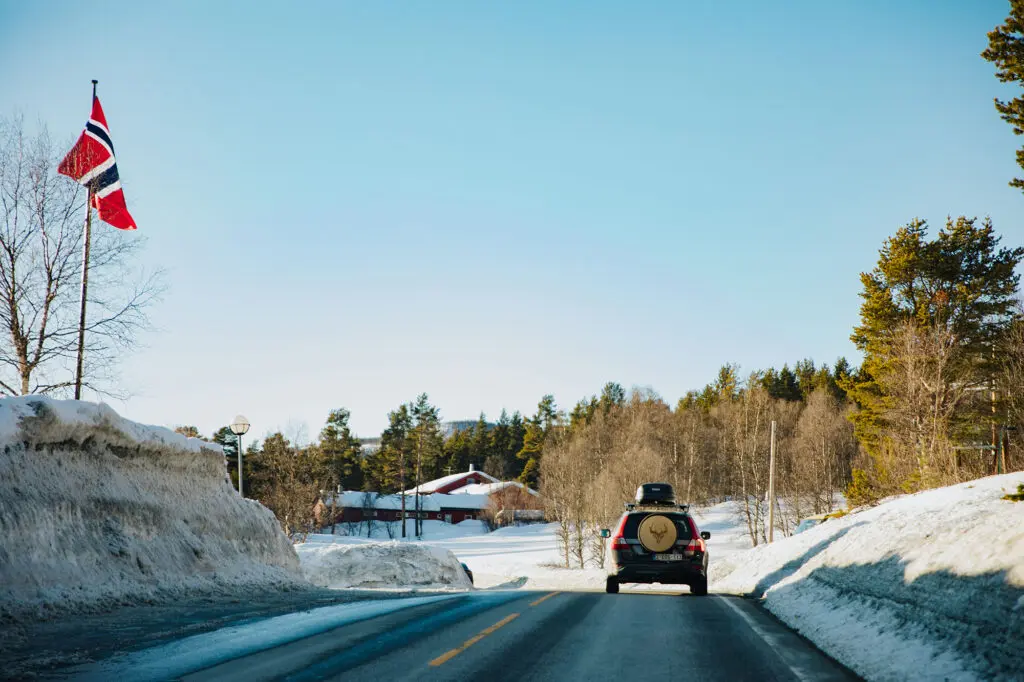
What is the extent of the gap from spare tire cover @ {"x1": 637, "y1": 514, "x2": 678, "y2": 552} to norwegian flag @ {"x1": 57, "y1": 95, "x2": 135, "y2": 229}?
16.7 m

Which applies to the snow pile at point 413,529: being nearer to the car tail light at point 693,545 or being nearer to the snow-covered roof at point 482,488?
the snow-covered roof at point 482,488

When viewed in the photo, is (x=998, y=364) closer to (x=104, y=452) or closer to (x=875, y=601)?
(x=875, y=601)

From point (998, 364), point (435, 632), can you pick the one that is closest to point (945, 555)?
point (435, 632)

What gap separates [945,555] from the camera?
29.2ft

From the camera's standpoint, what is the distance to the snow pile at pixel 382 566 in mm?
31016

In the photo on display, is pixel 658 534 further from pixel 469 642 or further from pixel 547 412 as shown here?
pixel 547 412

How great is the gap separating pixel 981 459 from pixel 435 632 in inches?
1356

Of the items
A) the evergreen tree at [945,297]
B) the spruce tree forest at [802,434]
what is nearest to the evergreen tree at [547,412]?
the spruce tree forest at [802,434]

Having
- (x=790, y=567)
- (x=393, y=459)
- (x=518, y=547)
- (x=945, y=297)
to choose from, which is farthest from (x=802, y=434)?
(x=790, y=567)

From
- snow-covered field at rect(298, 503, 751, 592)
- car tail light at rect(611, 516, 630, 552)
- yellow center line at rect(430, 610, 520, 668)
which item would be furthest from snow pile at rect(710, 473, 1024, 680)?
snow-covered field at rect(298, 503, 751, 592)

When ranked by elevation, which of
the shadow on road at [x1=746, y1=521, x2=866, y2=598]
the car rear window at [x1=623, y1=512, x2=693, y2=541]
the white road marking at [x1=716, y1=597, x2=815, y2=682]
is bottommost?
the shadow on road at [x1=746, y1=521, x2=866, y2=598]

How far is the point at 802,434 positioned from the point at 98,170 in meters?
76.6

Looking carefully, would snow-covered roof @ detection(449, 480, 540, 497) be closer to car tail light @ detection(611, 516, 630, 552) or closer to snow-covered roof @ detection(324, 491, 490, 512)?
snow-covered roof @ detection(324, 491, 490, 512)

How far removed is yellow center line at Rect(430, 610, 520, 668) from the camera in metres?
7.21
